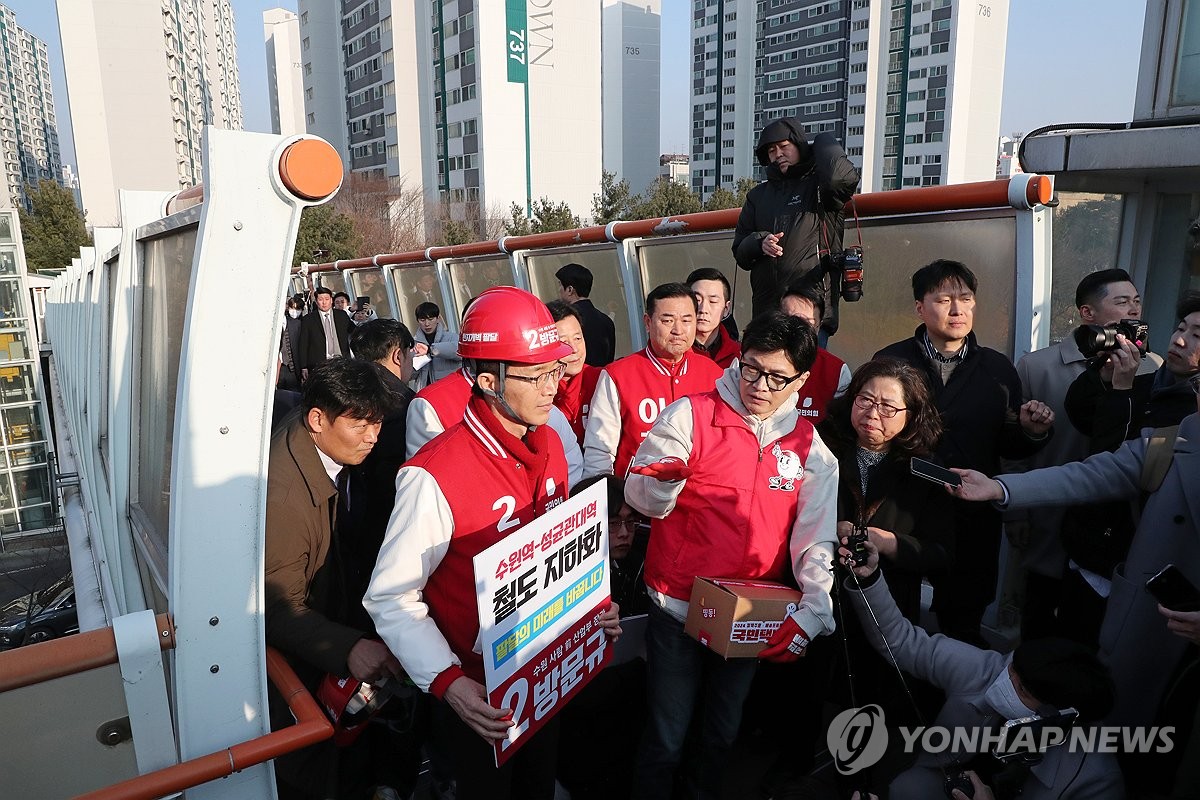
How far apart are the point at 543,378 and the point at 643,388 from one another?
4.72 ft

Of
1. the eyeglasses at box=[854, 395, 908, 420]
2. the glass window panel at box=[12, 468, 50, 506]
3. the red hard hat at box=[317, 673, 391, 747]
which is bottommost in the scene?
the glass window panel at box=[12, 468, 50, 506]

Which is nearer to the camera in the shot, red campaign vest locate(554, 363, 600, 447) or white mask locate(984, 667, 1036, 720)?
white mask locate(984, 667, 1036, 720)

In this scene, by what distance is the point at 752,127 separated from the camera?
71875mm

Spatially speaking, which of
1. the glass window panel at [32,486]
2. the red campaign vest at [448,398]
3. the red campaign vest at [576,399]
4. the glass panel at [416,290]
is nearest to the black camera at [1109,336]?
the red campaign vest at [576,399]

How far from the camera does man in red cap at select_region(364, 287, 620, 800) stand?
203cm

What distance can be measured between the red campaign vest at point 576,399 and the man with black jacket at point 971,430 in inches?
62.4

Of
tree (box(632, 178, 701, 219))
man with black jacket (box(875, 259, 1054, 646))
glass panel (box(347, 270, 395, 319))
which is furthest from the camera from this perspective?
tree (box(632, 178, 701, 219))

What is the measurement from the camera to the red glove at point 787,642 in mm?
2521

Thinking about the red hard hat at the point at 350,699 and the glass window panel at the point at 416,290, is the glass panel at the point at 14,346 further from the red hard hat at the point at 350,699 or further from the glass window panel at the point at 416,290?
the red hard hat at the point at 350,699

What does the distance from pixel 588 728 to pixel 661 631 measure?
0.71 metres

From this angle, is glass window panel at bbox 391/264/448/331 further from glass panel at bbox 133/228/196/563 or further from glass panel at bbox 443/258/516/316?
glass panel at bbox 133/228/196/563

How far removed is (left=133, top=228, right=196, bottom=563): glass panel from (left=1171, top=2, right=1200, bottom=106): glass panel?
6.62 m

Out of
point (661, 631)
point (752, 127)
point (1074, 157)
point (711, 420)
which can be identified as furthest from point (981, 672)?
point (752, 127)

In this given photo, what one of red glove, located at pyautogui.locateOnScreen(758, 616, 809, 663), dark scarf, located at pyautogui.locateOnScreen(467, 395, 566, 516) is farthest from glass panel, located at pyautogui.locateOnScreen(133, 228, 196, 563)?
red glove, located at pyautogui.locateOnScreen(758, 616, 809, 663)
